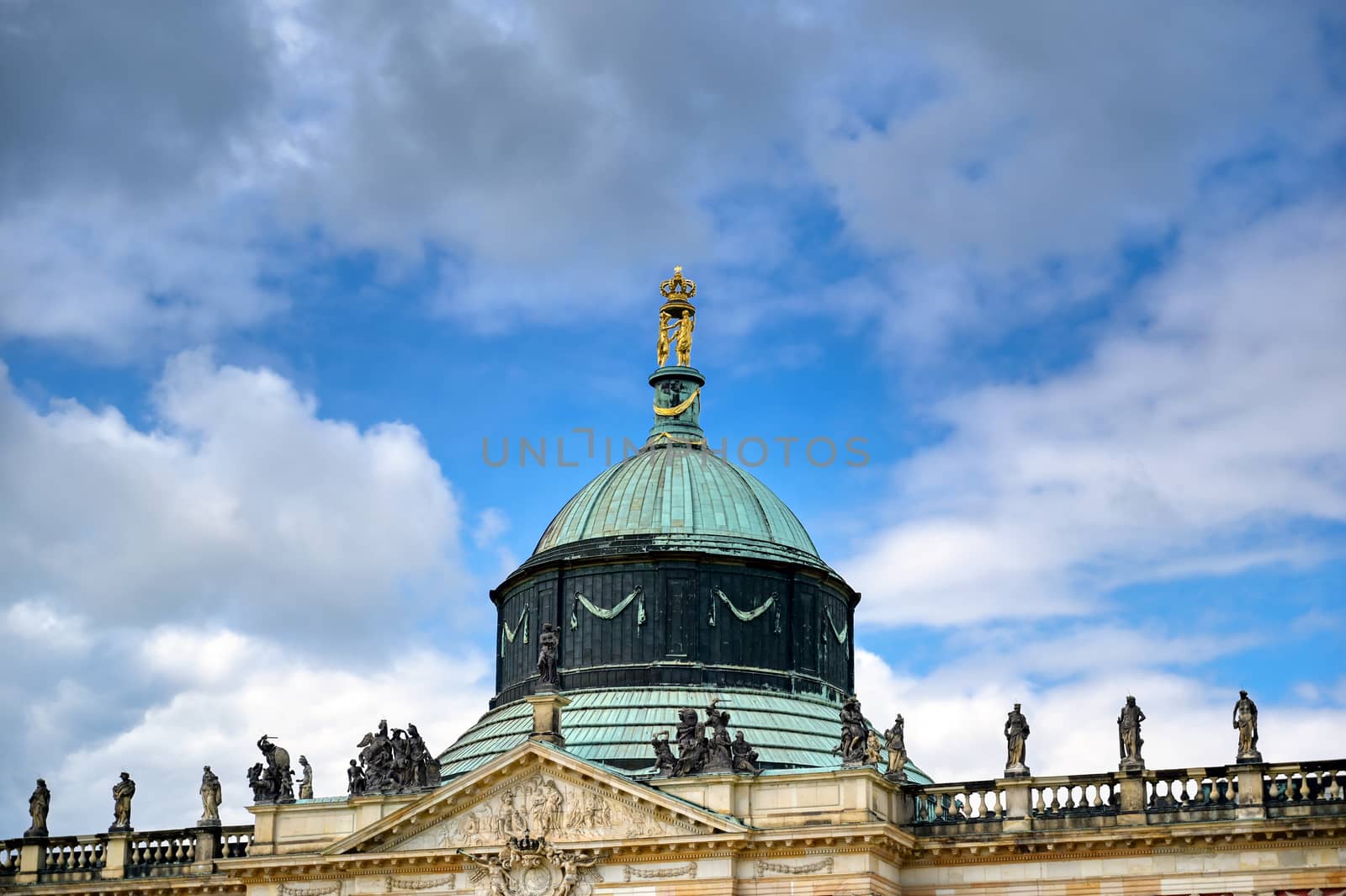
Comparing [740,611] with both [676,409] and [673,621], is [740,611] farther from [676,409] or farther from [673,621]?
[676,409]

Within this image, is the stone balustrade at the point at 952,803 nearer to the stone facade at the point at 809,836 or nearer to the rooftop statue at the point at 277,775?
the stone facade at the point at 809,836

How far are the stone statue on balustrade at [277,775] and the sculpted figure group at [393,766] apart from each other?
1960mm

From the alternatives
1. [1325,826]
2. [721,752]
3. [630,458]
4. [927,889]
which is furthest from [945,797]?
[630,458]

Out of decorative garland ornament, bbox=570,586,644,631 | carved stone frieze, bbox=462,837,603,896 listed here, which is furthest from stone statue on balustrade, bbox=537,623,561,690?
decorative garland ornament, bbox=570,586,644,631

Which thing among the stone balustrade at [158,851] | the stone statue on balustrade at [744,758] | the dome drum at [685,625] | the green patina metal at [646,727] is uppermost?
the dome drum at [685,625]

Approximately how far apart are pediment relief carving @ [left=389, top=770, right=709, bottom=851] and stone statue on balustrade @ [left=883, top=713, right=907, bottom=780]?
501 cm

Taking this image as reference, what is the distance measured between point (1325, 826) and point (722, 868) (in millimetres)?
14042

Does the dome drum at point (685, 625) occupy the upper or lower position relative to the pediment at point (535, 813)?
upper

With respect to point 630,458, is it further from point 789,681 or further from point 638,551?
point 789,681

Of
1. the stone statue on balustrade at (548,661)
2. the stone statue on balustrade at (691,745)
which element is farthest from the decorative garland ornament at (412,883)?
the stone statue on balustrade at (691,745)

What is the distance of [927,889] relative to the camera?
49812mm

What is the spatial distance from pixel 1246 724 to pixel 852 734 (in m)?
9.31

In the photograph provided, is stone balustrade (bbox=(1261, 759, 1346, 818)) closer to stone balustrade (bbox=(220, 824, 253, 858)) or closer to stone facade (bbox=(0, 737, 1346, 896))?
stone facade (bbox=(0, 737, 1346, 896))

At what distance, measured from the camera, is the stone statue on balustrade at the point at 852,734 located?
49.4 m
